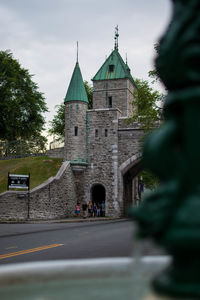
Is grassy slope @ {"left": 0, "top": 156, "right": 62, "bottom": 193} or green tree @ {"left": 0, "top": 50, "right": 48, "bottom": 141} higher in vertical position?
green tree @ {"left": 0, "top": 50, "right": 48, "bottom": 141}

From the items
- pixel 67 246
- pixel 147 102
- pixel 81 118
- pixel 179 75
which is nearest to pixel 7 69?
pixel 81 118

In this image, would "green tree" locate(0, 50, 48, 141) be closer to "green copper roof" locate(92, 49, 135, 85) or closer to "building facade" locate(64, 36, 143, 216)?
"building facade" locate(64, 36, 143, 216)

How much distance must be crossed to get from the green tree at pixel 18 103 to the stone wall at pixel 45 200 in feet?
34.5

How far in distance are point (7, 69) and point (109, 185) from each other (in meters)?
16.8

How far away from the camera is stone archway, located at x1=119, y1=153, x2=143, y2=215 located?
30344mm

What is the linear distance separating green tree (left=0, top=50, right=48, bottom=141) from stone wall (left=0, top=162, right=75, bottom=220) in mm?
10505

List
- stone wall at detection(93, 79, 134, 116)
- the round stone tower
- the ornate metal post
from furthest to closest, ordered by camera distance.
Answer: stone wall at detection(93, 79, 134, 116) → the round stone tower → the ornate metal post

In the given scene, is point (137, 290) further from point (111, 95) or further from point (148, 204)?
point (111, 95)

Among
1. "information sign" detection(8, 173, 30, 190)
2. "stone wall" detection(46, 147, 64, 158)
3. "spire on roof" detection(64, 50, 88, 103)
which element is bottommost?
"information sign" detection(8, 173, 30, 190)

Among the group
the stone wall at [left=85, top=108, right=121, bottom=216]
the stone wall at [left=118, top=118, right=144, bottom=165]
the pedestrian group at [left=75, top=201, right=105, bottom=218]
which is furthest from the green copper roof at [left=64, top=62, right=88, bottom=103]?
Answer: the pedestrian group at [left=75, top=201, right=105, bottom=218]

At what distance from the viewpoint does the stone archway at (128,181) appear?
30.3 meters

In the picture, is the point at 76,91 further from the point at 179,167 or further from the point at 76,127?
the point at 179,167

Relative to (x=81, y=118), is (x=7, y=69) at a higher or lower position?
higher

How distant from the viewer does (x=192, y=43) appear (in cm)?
240
